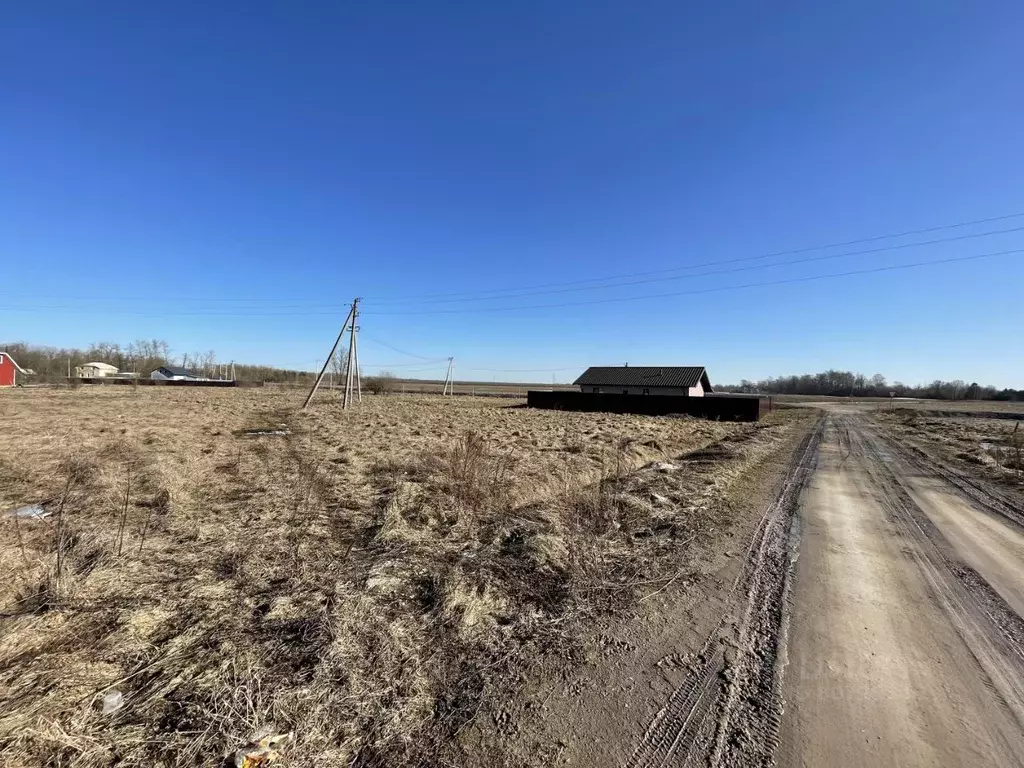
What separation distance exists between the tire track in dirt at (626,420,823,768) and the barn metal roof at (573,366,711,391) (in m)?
45.3

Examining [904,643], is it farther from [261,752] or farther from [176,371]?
[176,371]

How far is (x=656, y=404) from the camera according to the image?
1411 inches

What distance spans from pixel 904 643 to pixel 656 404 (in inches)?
1298

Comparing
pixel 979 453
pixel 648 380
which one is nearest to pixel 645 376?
pixel 648 380

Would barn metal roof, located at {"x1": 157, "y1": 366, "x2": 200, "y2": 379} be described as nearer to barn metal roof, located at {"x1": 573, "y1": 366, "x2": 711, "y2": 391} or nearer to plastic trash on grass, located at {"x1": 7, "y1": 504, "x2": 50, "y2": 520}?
barn metal roof, located at {"x1": 573, "y1": 366, "x2": 711, "y2": 391}

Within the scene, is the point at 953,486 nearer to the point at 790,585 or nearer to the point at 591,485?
the point at 591,485

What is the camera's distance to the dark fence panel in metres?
32.5

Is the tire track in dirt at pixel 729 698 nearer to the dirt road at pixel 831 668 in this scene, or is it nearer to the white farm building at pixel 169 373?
the dirt road at pixel 831 668

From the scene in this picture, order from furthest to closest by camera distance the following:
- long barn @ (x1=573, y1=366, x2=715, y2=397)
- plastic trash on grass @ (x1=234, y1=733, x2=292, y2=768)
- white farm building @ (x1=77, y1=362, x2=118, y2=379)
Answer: white farm building @ (x1=77, y1=362, x2=118, y2=379), long barn @ (x1=573, y1=366, x2=715, y2=397), plastic trash on grass @ (x1=234, y1=733, x2=292, y2=768)

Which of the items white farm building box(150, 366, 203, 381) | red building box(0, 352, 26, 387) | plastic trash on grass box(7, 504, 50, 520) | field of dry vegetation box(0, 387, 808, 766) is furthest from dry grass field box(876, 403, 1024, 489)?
white farm building box(150, 366, 203, 381)

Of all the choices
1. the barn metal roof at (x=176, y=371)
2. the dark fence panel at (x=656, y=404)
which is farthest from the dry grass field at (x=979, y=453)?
the barn metal roof at (x=176, y=371)

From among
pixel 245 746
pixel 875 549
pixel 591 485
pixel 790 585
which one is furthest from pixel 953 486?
pixel 245 746

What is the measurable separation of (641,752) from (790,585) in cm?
321

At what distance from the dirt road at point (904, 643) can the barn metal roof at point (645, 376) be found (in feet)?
135
